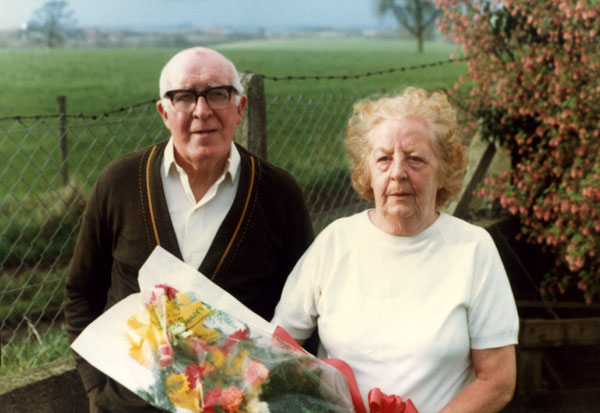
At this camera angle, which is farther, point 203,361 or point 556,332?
point 556,332

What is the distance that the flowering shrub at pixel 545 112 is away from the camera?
4781 millimetres

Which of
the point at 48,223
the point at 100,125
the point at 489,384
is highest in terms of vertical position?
the point at 100,125

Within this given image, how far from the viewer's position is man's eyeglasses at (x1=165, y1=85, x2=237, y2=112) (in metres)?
2.37

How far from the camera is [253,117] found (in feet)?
11.8

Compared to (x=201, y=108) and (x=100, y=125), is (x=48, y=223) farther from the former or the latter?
(x=201, y=108)

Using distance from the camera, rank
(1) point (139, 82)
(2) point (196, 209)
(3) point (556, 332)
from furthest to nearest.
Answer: (1) point (139, 82)
(3) point (556, 332)
(2) point (196, 209)

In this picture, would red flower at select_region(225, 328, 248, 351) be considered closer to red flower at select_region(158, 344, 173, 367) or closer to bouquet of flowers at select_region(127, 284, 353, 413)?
bouquet of flowers at select_region(127, 284, 353, 413)

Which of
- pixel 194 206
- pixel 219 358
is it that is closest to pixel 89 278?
pixel 194 206

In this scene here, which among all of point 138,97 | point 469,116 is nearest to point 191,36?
point 138,97

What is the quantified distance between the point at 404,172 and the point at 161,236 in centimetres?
82

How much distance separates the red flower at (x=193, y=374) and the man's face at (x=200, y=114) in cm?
84

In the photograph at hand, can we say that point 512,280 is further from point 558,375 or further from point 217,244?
point 217,244

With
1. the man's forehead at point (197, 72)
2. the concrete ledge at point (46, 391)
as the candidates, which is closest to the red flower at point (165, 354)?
the man's forehead at point (197, 72)

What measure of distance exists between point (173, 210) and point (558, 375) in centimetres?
296
